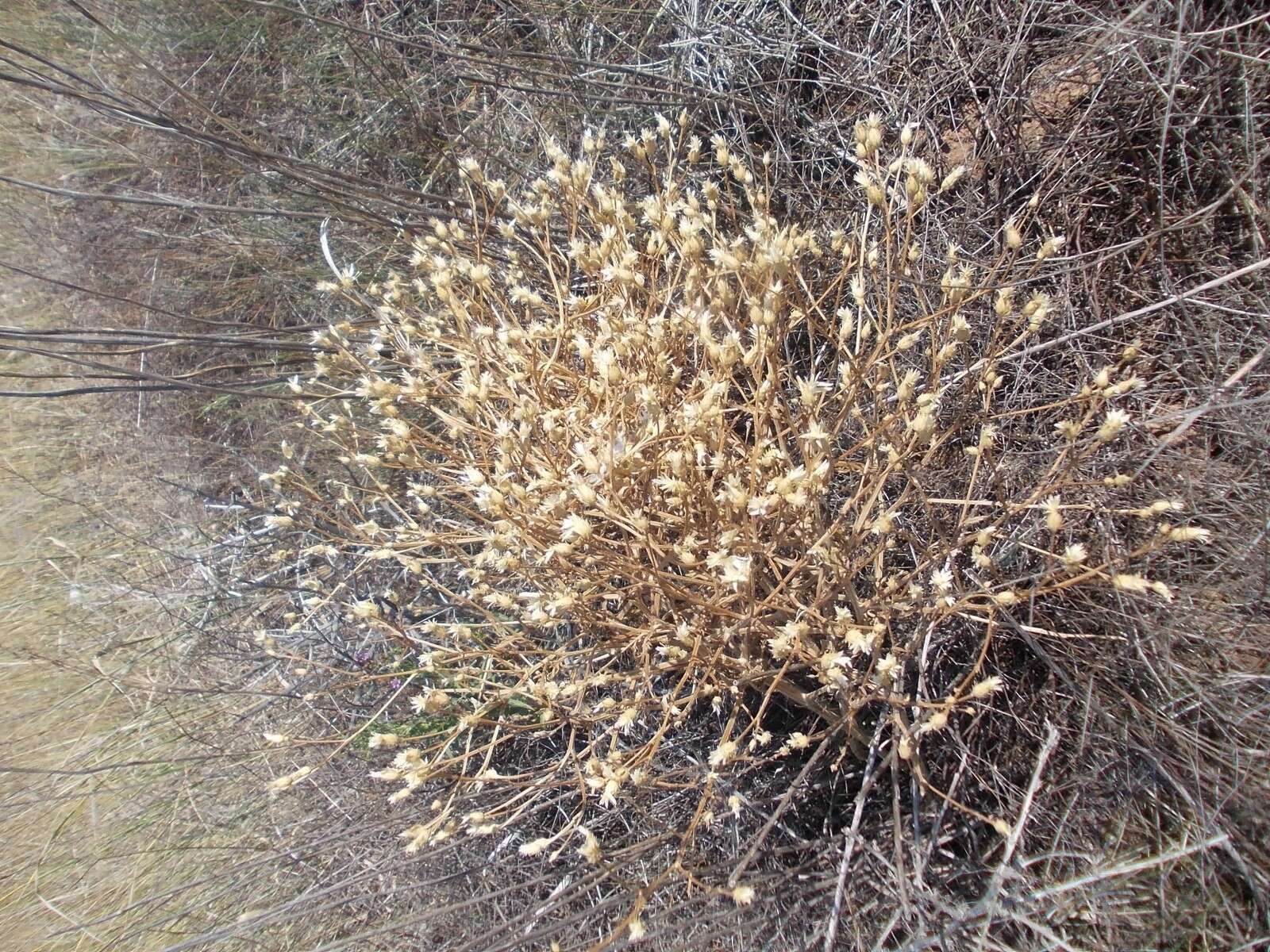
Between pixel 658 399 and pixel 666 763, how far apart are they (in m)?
0.92

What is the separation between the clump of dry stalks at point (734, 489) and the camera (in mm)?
1215

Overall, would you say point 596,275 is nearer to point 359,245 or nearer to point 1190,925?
point 359,245

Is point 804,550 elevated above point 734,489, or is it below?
below

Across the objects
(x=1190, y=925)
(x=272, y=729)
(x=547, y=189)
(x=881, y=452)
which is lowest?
(x=1190, y=925)

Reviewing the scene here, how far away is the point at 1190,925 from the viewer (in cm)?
122

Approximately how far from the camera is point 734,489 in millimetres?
1135

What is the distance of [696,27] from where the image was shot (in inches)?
85.4

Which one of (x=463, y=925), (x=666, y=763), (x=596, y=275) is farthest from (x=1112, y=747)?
(x=463, y=925)

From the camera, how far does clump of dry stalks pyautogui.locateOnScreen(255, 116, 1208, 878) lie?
1.21 metres

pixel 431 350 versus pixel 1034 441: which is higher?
pixel 431 350

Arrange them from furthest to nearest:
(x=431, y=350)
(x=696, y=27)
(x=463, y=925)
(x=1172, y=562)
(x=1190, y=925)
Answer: (x=696, y=27)
(x=431, y=350)
(x=463, y=925)
(x=1172, y=562)
(x=1190, y=925)

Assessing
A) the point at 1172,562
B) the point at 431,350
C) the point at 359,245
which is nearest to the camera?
the point at 1172,562

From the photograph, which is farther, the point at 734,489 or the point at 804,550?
the point at 804,550

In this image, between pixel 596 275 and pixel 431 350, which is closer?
pixel 596 275
